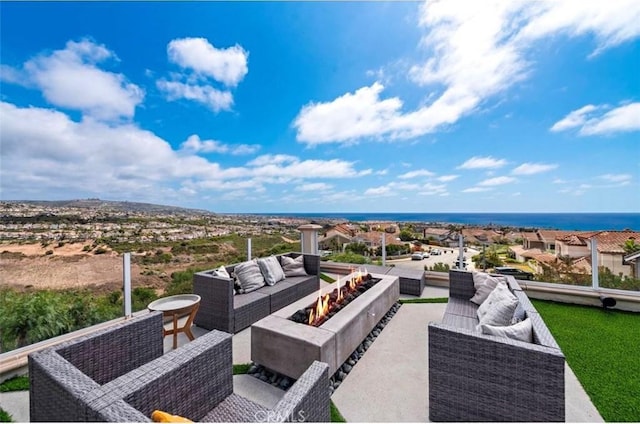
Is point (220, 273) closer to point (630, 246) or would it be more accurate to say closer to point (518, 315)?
point (518, 315)

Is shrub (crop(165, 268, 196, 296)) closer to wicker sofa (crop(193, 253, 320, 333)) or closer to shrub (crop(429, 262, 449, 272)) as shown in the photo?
wicker sofa (crop(193, 253, 320, 333))

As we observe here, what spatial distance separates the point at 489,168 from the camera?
12.4 meters

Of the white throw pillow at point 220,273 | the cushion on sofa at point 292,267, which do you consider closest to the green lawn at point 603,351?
the cushion on sofa at point 292,267

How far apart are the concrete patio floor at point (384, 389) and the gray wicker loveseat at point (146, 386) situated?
29.0 inches

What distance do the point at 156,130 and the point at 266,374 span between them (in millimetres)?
6667

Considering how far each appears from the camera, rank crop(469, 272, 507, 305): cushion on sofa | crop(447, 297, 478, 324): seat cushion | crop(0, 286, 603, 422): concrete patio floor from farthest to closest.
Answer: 1. crop(469, 272, 507, 305): cushion on sofa
2. crop(447, 297, 478, 324): seat cushion
3. crop(0, 286, 603, 422): concrete patio floor

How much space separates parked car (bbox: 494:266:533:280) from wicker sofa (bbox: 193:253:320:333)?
13.2 ft

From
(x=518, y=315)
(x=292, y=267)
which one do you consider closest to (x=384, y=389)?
(x=518, y=315)

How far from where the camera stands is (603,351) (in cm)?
277

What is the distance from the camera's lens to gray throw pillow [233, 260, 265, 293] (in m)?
3.90

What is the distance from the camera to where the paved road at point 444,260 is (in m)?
5.14

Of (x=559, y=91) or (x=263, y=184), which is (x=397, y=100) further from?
(x=263, y=184)

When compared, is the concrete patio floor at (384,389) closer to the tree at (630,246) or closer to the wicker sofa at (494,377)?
the wicker sofa at (494,377)

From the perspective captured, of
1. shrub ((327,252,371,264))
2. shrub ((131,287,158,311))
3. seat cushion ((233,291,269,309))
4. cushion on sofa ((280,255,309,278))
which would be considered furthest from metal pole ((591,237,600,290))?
shrub ((131,287,158,311))
